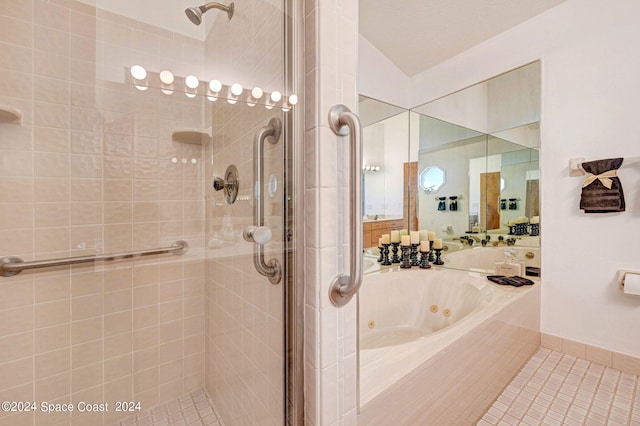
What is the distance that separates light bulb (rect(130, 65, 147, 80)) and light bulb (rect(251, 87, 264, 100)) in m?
0.37

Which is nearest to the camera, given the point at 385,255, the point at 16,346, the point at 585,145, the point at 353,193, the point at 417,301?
the point at 353,193

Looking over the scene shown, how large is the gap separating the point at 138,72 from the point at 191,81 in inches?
6.4

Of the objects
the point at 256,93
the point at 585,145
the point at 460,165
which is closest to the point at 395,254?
the point at 460,165

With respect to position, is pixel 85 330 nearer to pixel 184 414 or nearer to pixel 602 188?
pixel 184 414

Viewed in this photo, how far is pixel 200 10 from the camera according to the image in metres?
1.00

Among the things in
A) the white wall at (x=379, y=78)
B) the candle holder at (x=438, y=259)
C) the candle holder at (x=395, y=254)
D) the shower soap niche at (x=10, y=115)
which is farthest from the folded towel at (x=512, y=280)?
the shower soap niche at (x=10, y=115)

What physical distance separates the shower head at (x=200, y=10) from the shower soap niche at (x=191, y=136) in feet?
1.31

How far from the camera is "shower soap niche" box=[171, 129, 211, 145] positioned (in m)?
0.99

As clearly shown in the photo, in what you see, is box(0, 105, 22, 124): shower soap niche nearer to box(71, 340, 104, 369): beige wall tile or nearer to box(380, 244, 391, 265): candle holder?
box(71, 340, 104, 369): beige wall tile

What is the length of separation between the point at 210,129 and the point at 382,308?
5.38ft

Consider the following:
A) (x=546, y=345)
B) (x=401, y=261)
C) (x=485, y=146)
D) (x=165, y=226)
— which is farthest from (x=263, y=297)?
(x=485, y=146)

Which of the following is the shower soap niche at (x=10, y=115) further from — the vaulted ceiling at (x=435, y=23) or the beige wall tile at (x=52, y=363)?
the vaulted ceiling at (x=435, y=23)

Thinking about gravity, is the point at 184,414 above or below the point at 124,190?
below

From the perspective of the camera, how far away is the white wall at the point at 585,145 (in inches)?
62.4
